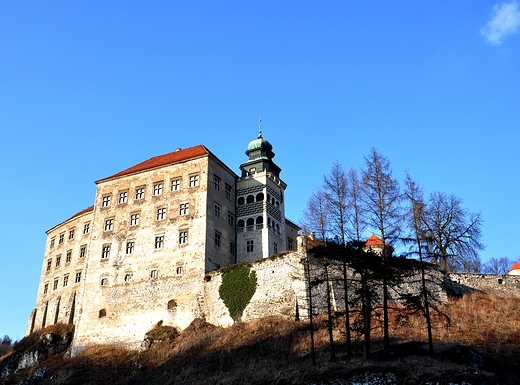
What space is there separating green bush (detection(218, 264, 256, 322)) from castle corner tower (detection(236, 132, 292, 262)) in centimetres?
526

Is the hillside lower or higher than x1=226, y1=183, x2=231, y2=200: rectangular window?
lower

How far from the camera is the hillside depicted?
2536 cm

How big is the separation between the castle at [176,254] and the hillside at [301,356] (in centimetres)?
194

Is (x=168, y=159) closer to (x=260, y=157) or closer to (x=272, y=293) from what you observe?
(x=260, y=157)

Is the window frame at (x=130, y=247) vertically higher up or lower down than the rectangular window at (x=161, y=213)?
lower down

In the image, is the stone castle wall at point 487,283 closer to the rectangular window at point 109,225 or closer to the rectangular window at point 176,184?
the rectangular window at point 176,184

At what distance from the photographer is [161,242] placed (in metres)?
48.6

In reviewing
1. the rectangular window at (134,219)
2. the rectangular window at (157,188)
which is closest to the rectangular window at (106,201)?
the rectangular window at (134,219)

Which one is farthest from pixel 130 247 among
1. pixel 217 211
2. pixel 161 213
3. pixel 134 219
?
pixel 217 211

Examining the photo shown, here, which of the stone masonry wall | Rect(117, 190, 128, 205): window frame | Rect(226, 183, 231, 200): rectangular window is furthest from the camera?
Rect(117, 190, 128, 205): window frame

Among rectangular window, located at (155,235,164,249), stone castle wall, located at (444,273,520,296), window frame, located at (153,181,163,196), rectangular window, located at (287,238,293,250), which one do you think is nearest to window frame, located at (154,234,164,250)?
rectangular window, located at (155,235,164,249)

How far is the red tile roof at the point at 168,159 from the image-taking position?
51.6 meters

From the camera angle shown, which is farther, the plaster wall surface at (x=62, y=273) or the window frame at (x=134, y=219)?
the plaster wall surface at (x=62, y=273)

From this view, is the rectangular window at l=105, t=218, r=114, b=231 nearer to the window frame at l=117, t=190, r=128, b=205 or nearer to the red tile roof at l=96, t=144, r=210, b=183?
the window frame at l=117, t=190, r=128, b=205
